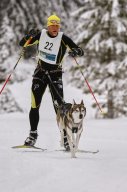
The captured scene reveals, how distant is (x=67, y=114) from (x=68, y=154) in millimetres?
847

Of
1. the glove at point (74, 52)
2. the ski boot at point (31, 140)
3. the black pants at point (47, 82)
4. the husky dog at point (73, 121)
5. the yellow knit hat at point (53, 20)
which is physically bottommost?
the ski boot at point (31, 140)

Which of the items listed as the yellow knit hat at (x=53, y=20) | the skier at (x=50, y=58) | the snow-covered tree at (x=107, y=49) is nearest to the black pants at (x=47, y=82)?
Answer: the skier at (x=50, y=58)

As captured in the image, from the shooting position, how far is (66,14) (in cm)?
3994

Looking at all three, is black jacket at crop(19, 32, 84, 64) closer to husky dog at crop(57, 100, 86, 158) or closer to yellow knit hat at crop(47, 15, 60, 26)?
yellow knit hat at crop(47, 15, 60, 26)

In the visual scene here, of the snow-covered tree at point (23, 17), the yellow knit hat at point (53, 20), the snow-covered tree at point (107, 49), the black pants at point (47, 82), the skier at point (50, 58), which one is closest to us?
the yellow knit hat at point (53, 20)

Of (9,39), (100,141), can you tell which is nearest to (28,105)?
(9,39)

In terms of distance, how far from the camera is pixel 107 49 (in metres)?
21.9

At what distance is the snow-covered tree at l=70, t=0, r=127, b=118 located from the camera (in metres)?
21.7

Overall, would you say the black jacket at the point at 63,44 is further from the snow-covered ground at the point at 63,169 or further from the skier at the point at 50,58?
the snow-covered ground at the point at 63,169

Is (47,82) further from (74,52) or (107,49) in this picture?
(107,49)

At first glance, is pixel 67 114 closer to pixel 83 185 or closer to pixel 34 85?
pixel 34 85

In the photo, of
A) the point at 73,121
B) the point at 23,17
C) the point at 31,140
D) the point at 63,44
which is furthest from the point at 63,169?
the point at 23,17

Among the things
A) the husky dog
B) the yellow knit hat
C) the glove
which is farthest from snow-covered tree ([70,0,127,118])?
the husky dog

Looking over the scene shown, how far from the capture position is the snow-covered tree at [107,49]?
21688 millimetres
